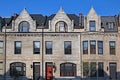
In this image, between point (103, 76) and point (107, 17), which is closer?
point (103, 76)

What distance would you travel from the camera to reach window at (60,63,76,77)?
4444 cm

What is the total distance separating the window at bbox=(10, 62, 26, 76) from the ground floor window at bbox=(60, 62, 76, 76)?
5.58 m

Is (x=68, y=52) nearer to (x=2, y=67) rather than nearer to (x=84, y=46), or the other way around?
(x=84, y=46)

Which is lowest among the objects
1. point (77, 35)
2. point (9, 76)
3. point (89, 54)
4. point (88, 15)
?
point (9, 76)

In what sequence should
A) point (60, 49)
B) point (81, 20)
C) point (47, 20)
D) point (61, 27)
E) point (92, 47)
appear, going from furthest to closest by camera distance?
point (47, 20) < point (81, 20) < point (61, 27) < point (60, 49) < point (92, 47)

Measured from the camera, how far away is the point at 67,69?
44594 mm

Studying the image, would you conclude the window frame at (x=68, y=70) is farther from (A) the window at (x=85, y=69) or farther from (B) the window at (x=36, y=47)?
(B) the window at (x=36, y=47)

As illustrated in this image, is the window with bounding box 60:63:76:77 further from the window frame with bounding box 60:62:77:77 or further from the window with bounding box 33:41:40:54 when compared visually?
the window with bounding box 33:41:40:54

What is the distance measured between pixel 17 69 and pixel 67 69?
7.36 m

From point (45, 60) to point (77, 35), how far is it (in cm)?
598

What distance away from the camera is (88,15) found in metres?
44.8

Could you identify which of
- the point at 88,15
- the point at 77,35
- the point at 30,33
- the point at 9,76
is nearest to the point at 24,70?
the point at 9,76

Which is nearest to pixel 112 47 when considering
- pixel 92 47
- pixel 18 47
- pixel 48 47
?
pixel 92 47

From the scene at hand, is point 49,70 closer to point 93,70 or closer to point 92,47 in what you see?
point 93,70
